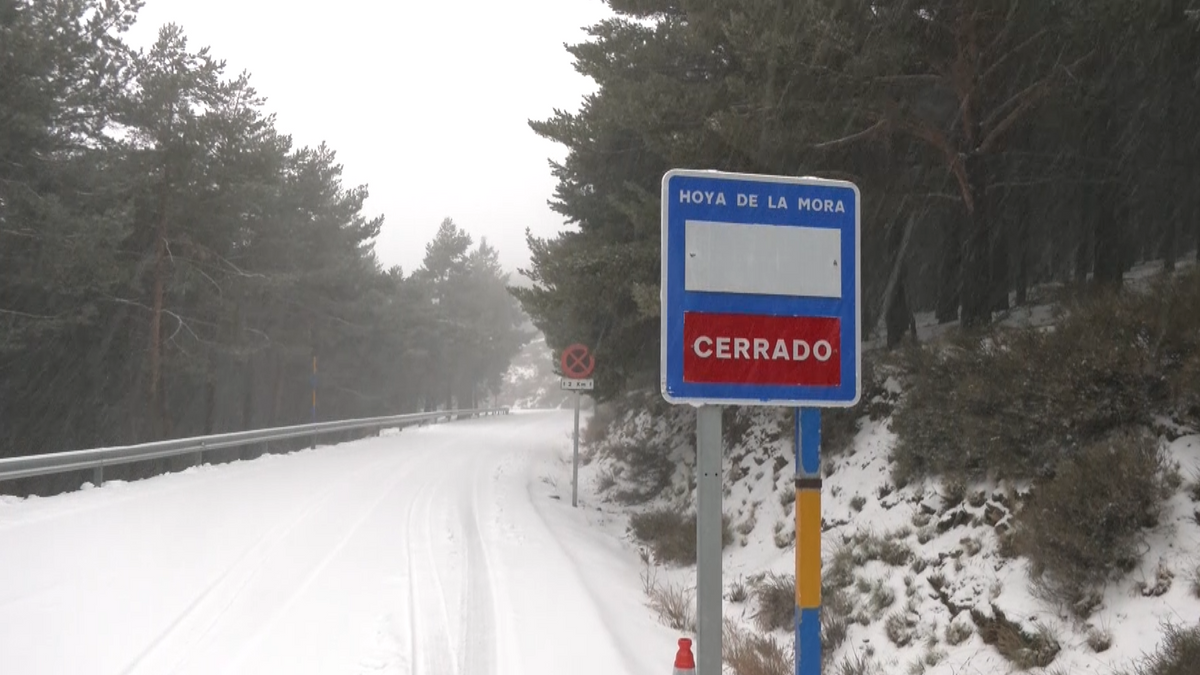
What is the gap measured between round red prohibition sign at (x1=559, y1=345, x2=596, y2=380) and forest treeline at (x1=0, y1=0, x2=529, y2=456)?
12.9 meters

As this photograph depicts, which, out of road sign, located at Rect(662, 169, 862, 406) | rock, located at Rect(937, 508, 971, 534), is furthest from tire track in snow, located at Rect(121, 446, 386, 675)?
rock, located at Rect(937, 508, 971, 534)

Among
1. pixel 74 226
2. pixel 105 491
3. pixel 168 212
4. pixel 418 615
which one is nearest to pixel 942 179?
pixel 418 615

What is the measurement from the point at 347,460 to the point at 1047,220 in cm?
1627

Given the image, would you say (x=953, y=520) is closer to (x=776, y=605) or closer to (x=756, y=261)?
(x=776, y=605)

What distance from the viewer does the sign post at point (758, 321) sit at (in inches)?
107

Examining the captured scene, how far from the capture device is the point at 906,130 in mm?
10391

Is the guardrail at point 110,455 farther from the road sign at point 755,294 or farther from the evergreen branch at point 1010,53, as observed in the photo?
the evergreen branch at point 1010,53

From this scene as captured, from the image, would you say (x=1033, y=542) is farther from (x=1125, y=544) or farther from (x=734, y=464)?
(x=734, y=464)

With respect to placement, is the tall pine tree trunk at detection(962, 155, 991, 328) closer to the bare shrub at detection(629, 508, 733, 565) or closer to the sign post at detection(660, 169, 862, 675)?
the bare shrub at detection(629, 508, 733, 565)

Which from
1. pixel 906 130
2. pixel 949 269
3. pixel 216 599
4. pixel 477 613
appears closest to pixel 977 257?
pixel 906 130

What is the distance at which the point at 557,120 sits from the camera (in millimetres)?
14875

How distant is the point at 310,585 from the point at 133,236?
795 inches

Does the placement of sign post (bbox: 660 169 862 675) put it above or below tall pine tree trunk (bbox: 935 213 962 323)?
below

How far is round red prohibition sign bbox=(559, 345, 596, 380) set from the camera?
14023mm
